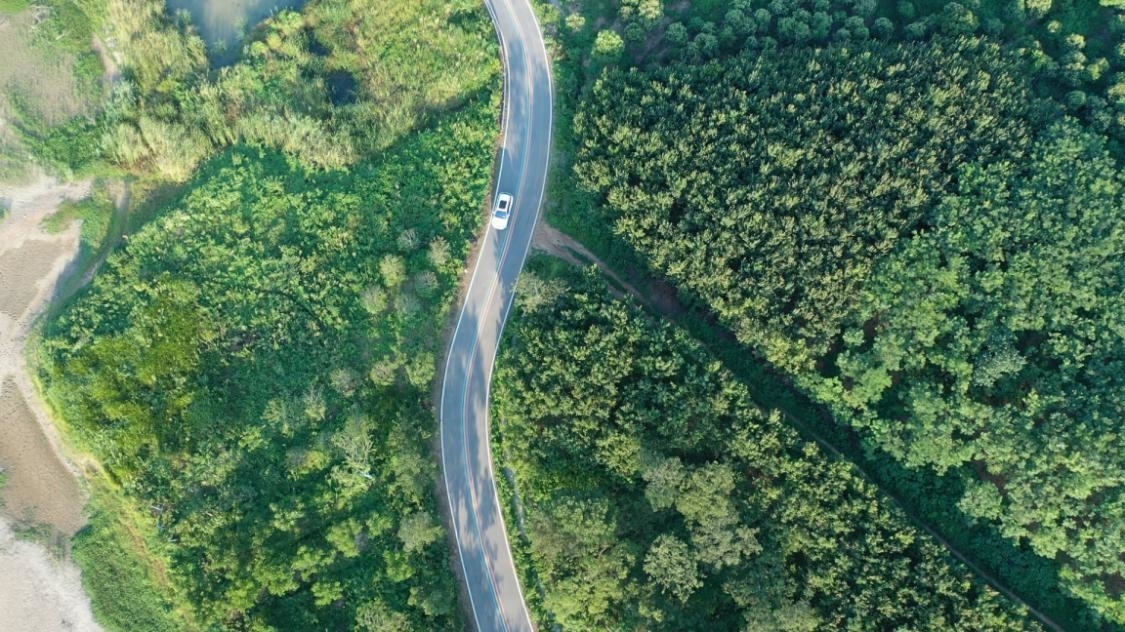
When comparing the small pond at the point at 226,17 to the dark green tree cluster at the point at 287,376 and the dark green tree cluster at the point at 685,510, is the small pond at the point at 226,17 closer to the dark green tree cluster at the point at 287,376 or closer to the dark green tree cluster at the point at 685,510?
the dark green tree cluster at the point at 287,376

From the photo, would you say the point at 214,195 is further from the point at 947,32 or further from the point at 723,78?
the point at 947,32

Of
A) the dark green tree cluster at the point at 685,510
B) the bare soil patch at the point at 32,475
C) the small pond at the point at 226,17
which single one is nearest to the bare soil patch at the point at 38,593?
the bare soil patch at the point at 32,475

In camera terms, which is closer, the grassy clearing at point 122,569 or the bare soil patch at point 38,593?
the grassy clearing at point 122,569

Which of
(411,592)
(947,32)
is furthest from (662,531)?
(947,32)

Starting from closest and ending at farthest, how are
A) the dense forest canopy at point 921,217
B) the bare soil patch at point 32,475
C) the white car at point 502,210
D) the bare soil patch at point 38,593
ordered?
1. the dense forest canopy at point 921,217
2. the bare soil patch at point 38,593
3. the bare soil patch at point 32,475
4. the white car at point 502,210

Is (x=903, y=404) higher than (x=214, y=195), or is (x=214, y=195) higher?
(x=903, y=404)

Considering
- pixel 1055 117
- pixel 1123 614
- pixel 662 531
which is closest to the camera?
pixel 1123 614

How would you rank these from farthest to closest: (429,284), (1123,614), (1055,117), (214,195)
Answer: (214,195)
(429,284)
(1055,117)
(1123,614)

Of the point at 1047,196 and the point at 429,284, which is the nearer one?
the point at 1047,196
